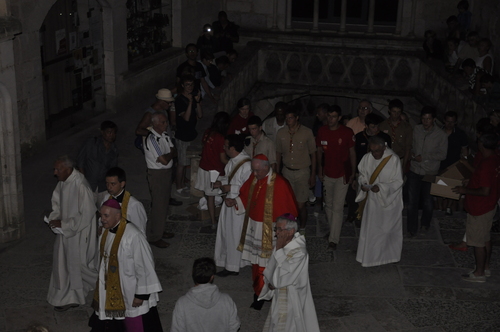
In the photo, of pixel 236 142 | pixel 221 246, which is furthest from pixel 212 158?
pixel 221 246

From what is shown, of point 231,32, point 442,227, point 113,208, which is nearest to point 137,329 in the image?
point 113,208

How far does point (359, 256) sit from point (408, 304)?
1.15 metres

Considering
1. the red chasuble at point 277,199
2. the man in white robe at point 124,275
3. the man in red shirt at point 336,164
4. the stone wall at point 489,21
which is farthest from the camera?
the stone wall at point 489,21

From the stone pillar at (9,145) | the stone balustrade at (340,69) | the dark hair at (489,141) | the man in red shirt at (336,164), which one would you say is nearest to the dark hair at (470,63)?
the stone balustrade at (340,69)

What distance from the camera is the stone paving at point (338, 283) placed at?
28.9ft

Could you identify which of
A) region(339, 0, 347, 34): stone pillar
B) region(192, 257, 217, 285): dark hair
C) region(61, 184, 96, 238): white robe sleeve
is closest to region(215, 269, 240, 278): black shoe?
region(61, 184, 96, 238): white robe sleeve

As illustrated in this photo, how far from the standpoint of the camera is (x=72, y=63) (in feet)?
50.5

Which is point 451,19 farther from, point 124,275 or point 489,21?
point 124,275

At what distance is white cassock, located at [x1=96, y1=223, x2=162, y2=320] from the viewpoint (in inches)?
292

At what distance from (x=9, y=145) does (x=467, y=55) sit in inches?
393

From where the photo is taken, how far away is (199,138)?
480 inches

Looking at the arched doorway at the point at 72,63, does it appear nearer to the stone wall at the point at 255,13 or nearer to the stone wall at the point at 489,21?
the stone wall at the point at 255,13

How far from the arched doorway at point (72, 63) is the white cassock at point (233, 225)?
597 centimetres

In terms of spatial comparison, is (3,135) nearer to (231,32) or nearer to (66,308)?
(66,308)
